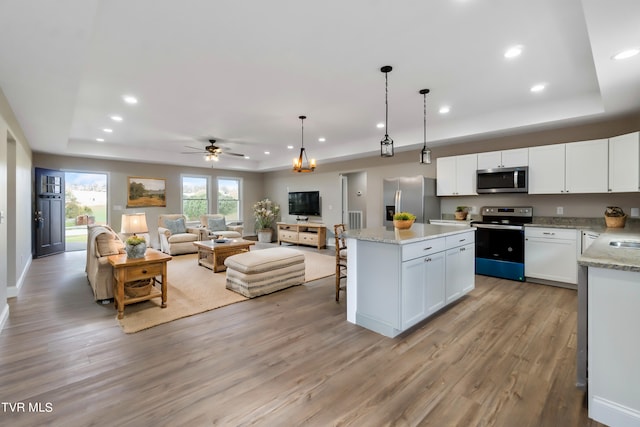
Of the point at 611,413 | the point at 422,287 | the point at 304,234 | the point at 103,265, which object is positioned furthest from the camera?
the point at 304,234

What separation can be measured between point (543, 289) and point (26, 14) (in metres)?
5.99

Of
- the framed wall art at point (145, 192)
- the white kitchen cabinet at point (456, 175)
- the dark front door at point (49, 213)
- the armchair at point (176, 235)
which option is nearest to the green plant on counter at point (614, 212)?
the white kitchen cabinet at point (456, 175)

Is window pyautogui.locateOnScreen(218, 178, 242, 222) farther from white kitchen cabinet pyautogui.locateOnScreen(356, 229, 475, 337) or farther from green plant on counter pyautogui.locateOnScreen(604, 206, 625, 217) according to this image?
green plant on counter pyautogui.locateOnScreen(604, 206, 625, 217)

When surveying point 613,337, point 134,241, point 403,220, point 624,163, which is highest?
point 624,163

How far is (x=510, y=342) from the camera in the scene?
2.63m

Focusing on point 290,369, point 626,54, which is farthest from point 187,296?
point 626,54

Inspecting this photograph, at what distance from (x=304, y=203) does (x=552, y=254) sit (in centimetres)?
598

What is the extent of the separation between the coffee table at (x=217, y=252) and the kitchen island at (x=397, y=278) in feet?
9.76

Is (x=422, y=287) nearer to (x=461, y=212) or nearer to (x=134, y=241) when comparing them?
(x=461, y=212)

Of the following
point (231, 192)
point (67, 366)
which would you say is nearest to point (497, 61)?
point (67, 366)

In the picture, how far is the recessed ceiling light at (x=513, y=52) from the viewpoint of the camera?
267 cm

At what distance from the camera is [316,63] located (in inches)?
117

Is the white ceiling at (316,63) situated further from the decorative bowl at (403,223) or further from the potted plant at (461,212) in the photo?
the decorative bowl at (403,223)

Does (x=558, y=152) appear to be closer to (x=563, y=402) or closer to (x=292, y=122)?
(x=563, y=402)
